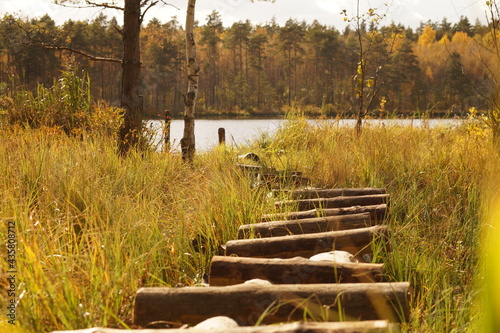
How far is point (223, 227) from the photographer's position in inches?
154

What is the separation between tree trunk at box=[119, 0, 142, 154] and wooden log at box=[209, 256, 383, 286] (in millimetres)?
5510

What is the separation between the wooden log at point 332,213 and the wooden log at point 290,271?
3.95ft

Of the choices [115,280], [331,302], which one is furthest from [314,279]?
[115,280]

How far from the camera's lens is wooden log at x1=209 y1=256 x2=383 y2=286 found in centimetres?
263

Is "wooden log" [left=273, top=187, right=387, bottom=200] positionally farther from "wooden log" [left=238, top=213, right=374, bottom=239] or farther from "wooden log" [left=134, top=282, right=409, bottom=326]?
"wooden log" [left=134, top=282, right=409, bottom=326]

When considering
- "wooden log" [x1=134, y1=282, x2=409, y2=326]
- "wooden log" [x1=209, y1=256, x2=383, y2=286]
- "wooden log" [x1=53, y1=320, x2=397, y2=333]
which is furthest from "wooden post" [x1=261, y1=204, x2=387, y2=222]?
"wooden log" [x1=53, y1=320, x2=397, y2=333]

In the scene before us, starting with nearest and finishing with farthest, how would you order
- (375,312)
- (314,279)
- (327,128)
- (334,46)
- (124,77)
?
(375,312) → (314,279) → (124,77) → (327,128) → (334,46)

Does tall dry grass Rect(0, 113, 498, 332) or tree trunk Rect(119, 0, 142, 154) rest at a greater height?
tree trunk Rect(119, 0, 142, 154)

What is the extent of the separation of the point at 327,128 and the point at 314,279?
752cm

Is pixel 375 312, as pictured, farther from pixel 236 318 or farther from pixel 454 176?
pixel 454 176

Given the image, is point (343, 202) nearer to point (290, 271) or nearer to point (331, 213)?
point (331, 213)

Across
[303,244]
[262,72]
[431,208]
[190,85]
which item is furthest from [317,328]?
[262,72]

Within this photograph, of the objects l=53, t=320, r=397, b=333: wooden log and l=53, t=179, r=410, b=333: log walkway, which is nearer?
l=53, t=320, r=397, b=333: wooden log

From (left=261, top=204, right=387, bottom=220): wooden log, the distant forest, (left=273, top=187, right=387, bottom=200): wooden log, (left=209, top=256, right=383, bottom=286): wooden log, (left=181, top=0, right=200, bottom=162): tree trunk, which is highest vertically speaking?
the distant forest
